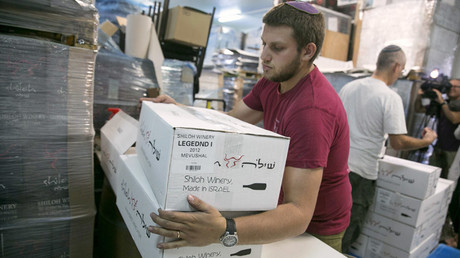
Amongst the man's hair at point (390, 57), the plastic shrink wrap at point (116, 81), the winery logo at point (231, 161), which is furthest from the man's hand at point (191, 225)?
the man's hair at point (390, 57)

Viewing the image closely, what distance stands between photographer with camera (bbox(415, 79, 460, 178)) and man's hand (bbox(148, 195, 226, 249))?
2.89 meters

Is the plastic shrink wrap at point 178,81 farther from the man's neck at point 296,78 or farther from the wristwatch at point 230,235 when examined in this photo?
the wristwatch at point 230,235

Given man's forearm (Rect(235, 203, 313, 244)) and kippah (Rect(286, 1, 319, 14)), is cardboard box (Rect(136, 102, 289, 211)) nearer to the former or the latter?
man's forearm (Rect(235, 203, 313, 244))

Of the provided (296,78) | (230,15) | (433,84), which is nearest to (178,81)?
(296,78)

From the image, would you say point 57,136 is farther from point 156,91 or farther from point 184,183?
point 156,91

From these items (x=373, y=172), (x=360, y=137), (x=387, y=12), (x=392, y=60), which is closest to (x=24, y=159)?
(x=360, y=137)

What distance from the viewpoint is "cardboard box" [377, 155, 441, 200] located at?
2.17 meters

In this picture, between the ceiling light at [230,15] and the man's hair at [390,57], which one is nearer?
the man's hair at [390,57]

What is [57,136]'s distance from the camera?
1.21m

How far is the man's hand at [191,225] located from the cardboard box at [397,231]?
211 cm

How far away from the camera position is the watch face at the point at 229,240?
28.9 inches

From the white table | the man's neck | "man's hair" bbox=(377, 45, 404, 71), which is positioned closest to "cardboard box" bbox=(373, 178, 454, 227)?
"man's hair" bbox=(377, 45, 404, 71)

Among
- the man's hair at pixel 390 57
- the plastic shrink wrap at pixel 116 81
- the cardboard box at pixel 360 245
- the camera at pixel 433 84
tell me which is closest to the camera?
the plastic shrink wrap at pixel 116 81

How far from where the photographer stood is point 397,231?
227 cm
